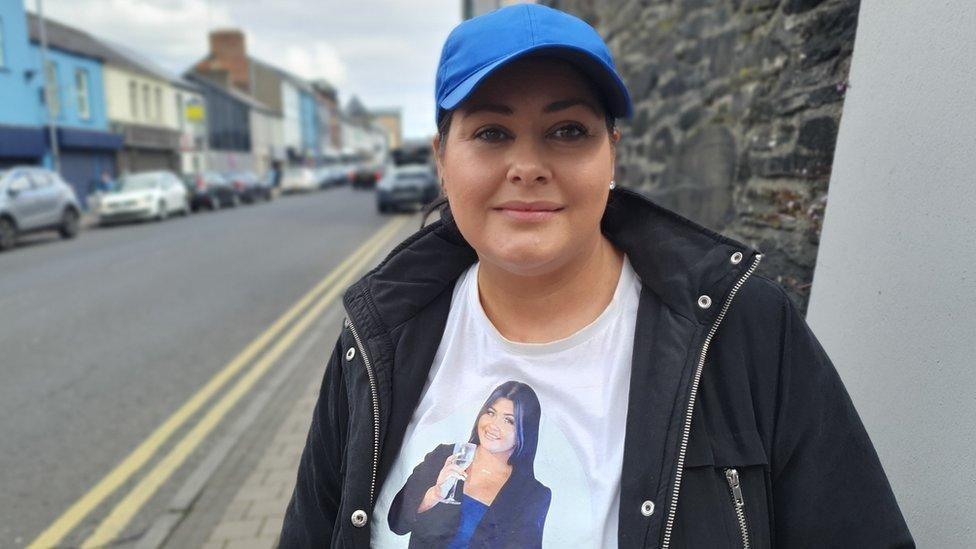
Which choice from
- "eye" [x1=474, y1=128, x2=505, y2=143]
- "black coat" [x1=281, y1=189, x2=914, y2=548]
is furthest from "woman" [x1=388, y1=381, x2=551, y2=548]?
"eye" [x1=474, y1=128, x2=505, y2=143]

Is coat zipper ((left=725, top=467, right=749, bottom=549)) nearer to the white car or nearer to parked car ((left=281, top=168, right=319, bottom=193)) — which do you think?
the white car

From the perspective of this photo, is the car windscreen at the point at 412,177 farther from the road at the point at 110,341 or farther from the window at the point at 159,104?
the window at the point at 159,104

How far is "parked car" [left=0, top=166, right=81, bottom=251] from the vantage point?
15.0 metres

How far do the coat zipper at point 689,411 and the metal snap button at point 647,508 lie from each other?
32mm

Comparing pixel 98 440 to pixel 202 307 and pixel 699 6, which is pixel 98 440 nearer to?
pixel 202 307

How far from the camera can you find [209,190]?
27.8m

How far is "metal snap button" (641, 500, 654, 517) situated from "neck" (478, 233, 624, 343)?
0.37 meters

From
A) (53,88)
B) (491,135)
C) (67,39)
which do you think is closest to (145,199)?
(53,88)

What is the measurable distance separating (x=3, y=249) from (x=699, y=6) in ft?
51.5

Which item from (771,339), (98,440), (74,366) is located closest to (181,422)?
(98,440)

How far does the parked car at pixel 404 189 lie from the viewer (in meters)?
22.5

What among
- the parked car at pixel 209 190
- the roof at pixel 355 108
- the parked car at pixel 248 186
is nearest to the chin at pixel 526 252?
the parked car at pixel 209 190

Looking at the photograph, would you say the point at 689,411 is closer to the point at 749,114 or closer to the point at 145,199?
the point at 749,114

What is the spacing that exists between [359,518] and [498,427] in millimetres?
353
